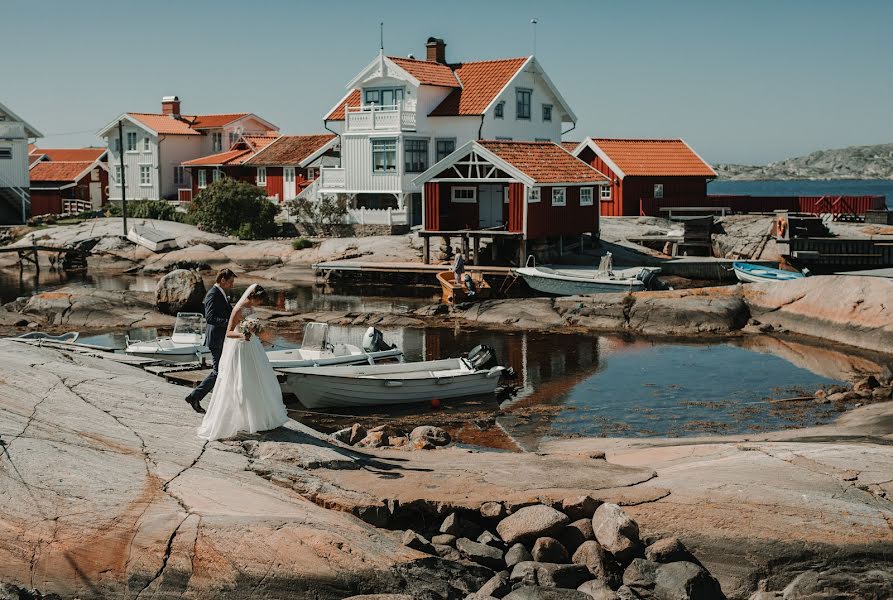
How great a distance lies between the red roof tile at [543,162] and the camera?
129ft

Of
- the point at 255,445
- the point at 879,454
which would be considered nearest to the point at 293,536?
the point at 255,445

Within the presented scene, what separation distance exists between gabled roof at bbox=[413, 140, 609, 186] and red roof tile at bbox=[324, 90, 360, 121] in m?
13.1

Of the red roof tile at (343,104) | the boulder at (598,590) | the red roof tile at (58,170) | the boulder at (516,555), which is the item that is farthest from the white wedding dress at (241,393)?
the red roof tile at (58,170)

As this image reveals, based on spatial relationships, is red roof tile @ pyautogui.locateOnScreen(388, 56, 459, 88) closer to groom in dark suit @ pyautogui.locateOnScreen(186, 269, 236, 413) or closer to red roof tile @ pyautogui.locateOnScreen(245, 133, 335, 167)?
red roof tile @ pyautogui.locateOnScreen(245, 133, 335, 167)

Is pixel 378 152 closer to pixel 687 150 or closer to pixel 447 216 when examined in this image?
pixel 447 216

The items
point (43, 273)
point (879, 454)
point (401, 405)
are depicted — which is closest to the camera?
point (879, 454)

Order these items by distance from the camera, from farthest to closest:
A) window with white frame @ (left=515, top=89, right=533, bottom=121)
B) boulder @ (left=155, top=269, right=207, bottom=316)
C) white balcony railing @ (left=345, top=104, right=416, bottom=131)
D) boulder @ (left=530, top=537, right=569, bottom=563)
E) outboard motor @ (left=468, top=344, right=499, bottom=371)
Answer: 1. window with white frame @ (left=515, top=89, right=533, bottom=121)
2. white balcony railing @ (left=345, top=104, right=416, bottom=131)
3. boulder @ (left=155, top=269, right=207, bottom=316)
4. outboard motor @ (left=468, top=344, right=499, bottom=371)
5. boulder @ (left=530, top=537, right=569, bottom=563)

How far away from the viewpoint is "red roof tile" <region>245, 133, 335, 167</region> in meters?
59.4

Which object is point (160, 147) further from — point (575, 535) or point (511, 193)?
point (575, 535)

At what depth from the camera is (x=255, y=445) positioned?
41.3ft

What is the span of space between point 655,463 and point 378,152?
37.5 meters

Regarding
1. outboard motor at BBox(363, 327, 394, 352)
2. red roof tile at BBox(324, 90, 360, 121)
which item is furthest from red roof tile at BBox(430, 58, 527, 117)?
outboard motor at BBox(363, 327, 394, 352)

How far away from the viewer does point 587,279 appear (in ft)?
116

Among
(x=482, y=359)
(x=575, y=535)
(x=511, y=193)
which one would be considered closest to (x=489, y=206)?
(x=511, y=193)
